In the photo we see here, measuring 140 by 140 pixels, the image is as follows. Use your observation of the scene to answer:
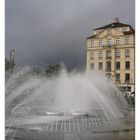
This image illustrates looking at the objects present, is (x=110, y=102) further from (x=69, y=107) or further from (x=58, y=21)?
(x=58, y=21)

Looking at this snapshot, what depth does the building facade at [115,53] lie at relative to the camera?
184 centimetres

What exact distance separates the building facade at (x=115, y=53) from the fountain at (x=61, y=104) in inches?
3.4

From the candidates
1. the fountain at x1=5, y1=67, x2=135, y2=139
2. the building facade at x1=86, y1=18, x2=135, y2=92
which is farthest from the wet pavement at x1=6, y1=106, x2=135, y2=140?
the building facade at x1=86, y1=18, x2=135, y2=92

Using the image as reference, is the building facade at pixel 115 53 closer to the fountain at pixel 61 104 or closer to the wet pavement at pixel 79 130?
the fountain at pixel 61 104

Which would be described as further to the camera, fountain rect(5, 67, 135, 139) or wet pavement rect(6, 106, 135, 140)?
fountain rect(5, 67, 135, 139)

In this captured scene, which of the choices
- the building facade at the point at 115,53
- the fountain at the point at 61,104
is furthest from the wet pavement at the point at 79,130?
the building facade at the point at 115,53

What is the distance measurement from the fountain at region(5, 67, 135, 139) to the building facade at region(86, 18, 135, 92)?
0.28ft

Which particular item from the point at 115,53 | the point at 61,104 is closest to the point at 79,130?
the point at 61,104

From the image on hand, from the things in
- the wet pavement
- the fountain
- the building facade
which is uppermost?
the building facade

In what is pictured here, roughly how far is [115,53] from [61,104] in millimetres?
707

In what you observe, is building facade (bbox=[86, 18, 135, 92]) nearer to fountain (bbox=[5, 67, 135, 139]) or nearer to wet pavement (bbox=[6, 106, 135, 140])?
fountain (bbox=[5, 67, 135, 139])

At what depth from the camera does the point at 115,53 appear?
1904 millimetres

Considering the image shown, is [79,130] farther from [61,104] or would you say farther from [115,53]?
[115,53]

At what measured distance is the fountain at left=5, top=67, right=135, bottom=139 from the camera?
75.3 inches
